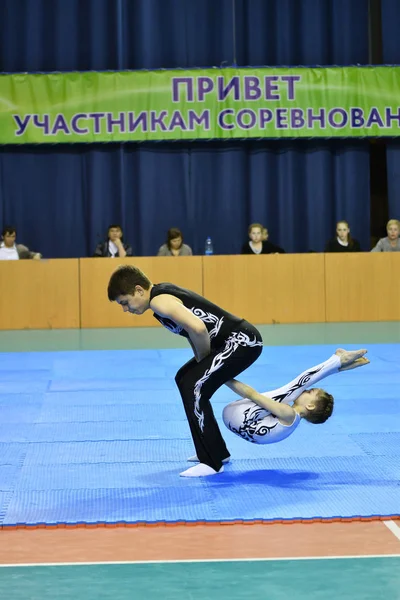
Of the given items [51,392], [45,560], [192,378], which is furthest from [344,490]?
[51,392]

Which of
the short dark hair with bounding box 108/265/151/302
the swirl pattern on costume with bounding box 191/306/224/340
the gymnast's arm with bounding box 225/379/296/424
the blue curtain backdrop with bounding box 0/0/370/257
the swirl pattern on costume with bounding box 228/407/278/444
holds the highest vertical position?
the blue curtain backdrop with bounding box 0/0/370/257

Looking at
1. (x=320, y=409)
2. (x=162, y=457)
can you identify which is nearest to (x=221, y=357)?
(x=320, y=409)

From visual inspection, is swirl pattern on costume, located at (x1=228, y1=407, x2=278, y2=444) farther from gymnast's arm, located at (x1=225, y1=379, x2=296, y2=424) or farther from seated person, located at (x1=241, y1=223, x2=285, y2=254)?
seated person, located at (x1=241, y1=223, x2=285, y2=254)

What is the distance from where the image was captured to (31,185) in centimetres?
1612

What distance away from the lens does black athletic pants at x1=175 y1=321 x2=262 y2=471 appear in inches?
203

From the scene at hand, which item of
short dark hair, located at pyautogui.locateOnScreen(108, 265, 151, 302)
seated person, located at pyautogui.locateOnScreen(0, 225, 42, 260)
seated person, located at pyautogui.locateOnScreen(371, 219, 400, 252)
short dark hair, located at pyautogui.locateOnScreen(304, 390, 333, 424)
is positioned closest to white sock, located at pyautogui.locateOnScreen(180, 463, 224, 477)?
short dark hair, located at pyautogui.locateOnScreen(304, 390, 333, 424)

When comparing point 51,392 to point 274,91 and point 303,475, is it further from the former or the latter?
point 274,91

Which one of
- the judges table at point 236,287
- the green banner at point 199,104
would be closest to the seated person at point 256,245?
the judges table at point 236,287

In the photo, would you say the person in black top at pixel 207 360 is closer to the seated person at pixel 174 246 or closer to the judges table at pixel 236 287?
the judges table at pixel 236 287

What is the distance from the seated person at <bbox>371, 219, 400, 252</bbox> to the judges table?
0.77 feet

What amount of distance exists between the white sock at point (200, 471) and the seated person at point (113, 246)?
28.7ft

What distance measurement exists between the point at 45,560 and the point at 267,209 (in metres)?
12.7

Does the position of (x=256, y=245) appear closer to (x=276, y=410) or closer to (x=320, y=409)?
(x=320, y=409)

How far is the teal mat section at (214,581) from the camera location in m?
3.51
